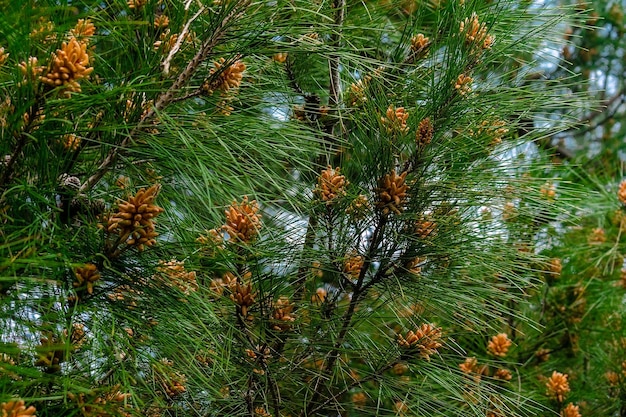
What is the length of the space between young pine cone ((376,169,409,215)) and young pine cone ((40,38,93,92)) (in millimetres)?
372

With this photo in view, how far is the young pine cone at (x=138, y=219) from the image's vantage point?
69 centimetres

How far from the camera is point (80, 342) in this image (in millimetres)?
799

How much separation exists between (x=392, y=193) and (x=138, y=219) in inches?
12.4

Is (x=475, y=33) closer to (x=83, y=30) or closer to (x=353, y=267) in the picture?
(x=353, y=267)

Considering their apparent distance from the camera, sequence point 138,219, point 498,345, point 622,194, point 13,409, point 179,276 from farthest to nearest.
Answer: point 622,194 < point 498,345 < point 179,276 < point 138,219 < point 13,409

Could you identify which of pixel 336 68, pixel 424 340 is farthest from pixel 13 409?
pixel 336 68

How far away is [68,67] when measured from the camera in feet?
2.13

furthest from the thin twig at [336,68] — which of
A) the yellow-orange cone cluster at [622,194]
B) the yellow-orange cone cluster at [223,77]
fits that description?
the yellow-orange cone cluster at [622,194]

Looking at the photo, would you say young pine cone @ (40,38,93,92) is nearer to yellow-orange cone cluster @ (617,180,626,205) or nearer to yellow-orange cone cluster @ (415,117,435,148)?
yellow-orange cone cluster @ (415,117,435,148)

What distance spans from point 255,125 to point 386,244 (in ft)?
0.73

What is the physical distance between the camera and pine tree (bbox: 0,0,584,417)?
70 cm

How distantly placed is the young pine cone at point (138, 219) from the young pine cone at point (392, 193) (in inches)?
11.3

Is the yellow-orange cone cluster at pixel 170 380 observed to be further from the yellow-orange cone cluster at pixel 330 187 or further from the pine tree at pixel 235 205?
the yellow-orange cone cluster at pixel 330 187

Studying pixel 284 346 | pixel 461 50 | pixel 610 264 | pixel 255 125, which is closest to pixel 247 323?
pixel 284 346
